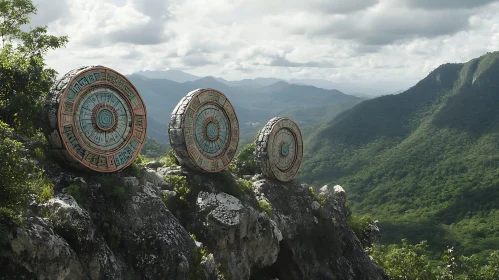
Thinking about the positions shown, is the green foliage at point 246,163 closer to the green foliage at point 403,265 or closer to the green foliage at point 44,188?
the green foliage at point 44,188

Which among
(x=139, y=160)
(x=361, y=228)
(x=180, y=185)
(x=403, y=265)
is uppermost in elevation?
(x=139, y=160)

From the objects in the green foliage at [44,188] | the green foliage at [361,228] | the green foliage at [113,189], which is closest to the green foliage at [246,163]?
the green foliage at [361,228]

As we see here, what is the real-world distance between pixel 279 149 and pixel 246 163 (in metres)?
1.84

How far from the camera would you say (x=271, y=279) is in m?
15.8

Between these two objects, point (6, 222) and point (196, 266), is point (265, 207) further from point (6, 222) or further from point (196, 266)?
point (6, 222)

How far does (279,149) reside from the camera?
17.5 meters

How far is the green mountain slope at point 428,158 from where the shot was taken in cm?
7581

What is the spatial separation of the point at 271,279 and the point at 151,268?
741 centimetres

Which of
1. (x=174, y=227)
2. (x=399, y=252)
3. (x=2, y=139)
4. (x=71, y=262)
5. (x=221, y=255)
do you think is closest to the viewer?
(x=2, y=139)

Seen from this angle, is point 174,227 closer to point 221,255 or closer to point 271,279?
point 221,255

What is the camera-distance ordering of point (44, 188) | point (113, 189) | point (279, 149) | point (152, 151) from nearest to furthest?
1. point (44, 188)
2. point (113, 189)
3. point (279, 149)
4. point (152, 151)

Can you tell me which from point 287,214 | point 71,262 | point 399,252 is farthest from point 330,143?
point 71,262

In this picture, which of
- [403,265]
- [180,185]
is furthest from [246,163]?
[403,265]

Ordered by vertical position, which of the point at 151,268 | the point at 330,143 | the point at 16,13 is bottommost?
the point at 330,143
